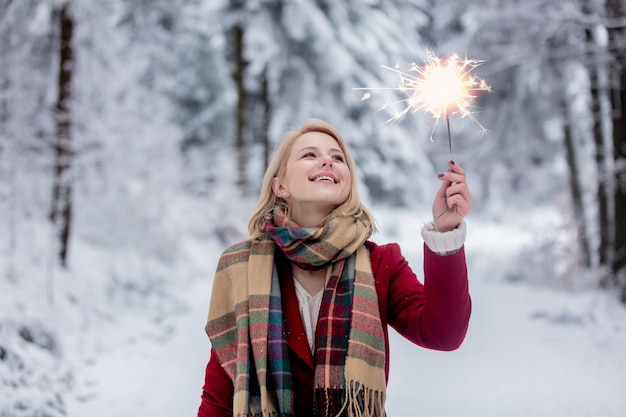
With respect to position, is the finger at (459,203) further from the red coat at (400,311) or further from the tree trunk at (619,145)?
the tree trunk at (619,145)

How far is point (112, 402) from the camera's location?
4340mm

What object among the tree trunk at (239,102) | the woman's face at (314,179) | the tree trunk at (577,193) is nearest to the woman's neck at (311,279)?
the woman's face at (314,179)

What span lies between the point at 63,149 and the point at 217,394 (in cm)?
587

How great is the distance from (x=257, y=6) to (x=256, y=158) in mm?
4805

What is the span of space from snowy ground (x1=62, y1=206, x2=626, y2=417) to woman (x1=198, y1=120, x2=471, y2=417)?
2338 mm

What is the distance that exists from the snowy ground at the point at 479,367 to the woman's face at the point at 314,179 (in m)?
2.50

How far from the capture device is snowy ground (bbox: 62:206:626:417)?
4.27 metres

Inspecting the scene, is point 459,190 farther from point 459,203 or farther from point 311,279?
point 311,279

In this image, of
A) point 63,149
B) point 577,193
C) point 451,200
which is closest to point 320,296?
point 451,200

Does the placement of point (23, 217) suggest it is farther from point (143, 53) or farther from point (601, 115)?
point (601, 115)

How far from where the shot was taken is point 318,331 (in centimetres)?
207

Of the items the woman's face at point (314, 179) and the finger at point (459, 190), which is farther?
the woman's face at point (314, 179)

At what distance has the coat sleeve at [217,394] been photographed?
2156mm

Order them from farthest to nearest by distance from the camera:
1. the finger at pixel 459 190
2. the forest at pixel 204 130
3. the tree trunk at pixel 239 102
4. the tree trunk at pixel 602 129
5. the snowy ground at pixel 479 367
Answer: the tree trunk at pixel 239 102
the tree trunk at pixel 602 129
the forest at pixel 204 130
the snowy ground at pixel 479 367
the finger at pixel 459 190
